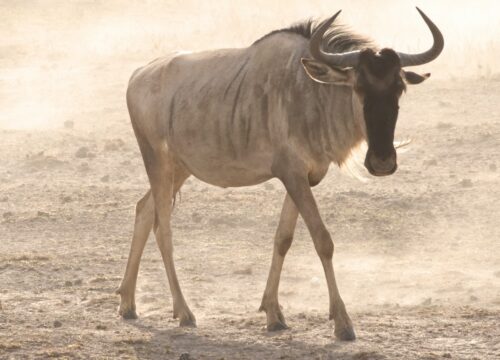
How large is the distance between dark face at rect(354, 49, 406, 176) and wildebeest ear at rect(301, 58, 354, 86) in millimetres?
187

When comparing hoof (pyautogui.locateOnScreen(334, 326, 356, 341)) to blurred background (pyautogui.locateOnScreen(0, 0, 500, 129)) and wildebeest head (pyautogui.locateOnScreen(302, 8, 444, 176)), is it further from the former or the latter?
blurred background (pyautogui.locateOnScreen(0, 0, 500, 129))

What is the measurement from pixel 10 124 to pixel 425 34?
852cm

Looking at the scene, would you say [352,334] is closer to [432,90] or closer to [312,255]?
[312,255]

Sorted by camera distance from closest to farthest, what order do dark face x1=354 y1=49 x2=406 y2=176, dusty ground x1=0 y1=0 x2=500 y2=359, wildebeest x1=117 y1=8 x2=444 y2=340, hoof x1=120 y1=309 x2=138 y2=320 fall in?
dark face x1=354 y1=49 x2=406 y2=176 < wildebeest x1=117 y1=8 x2=444 y2=340 < dusty ground x1=0 y1=0 x2=500 y2=359 < hoof x1=120 y1=309 x2=138 y2=320

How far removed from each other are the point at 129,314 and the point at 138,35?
616 inches

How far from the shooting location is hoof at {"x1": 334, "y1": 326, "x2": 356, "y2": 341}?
7254 millimetres

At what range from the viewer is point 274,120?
7.68 meters

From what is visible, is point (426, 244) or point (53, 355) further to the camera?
point (426, 244)

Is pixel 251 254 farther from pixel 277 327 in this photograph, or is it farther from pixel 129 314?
pixel 277 327

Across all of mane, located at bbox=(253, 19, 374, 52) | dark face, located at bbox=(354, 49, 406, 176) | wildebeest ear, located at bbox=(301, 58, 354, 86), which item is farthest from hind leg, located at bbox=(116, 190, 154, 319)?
dark face, located at bbox=(354, 49, 406, 176)

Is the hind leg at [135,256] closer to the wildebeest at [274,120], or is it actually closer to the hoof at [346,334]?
the wildebeest at [274,120]

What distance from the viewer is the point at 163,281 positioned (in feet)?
30.9

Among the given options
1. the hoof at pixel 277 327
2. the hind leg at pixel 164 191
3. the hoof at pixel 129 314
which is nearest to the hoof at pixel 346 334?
the hoof at pixel 277 327

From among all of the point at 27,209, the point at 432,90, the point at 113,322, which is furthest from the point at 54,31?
the point at 113,322
